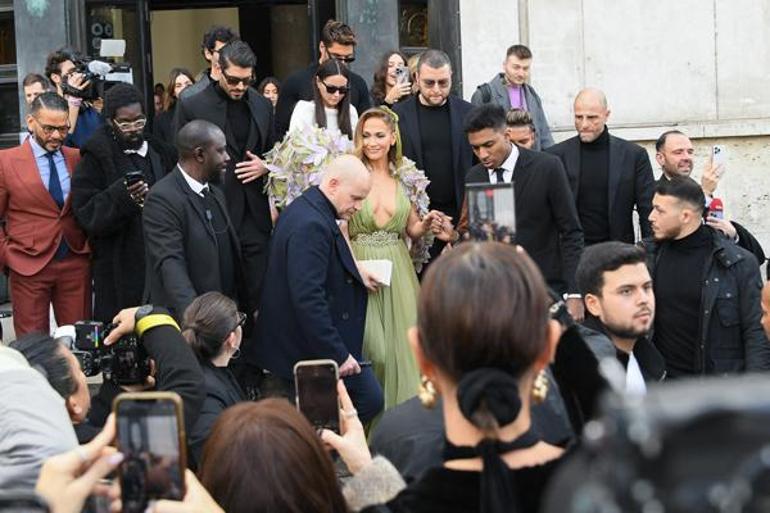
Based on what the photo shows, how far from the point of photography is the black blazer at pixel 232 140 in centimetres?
866

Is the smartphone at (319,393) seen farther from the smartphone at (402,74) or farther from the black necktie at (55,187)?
the smartphone at (402,74)

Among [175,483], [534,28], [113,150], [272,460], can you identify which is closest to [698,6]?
[534,28]

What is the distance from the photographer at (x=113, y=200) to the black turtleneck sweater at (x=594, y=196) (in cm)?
255

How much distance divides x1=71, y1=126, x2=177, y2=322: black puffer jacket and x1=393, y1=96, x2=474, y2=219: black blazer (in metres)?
1.51

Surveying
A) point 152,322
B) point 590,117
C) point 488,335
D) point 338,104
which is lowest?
point 152,322

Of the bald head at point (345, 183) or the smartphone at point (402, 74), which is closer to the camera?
the bald head at point (345, 183)

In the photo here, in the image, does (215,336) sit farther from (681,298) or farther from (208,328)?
(681,298)

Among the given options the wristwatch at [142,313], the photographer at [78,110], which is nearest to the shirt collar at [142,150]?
the photographer at [78,110]

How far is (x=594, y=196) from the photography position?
8.96 meters

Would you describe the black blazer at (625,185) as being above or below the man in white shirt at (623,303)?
above

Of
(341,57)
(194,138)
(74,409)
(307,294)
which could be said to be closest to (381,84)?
(341,57)

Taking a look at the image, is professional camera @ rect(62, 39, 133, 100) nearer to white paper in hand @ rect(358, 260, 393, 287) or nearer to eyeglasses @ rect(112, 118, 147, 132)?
eyeglasses @ rect(112, 118, 147, 132)

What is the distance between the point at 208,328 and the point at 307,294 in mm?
1533

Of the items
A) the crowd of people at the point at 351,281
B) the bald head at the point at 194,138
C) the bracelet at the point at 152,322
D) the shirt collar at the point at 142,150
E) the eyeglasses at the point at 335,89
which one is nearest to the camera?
the crowd of people at the point at 351,281
